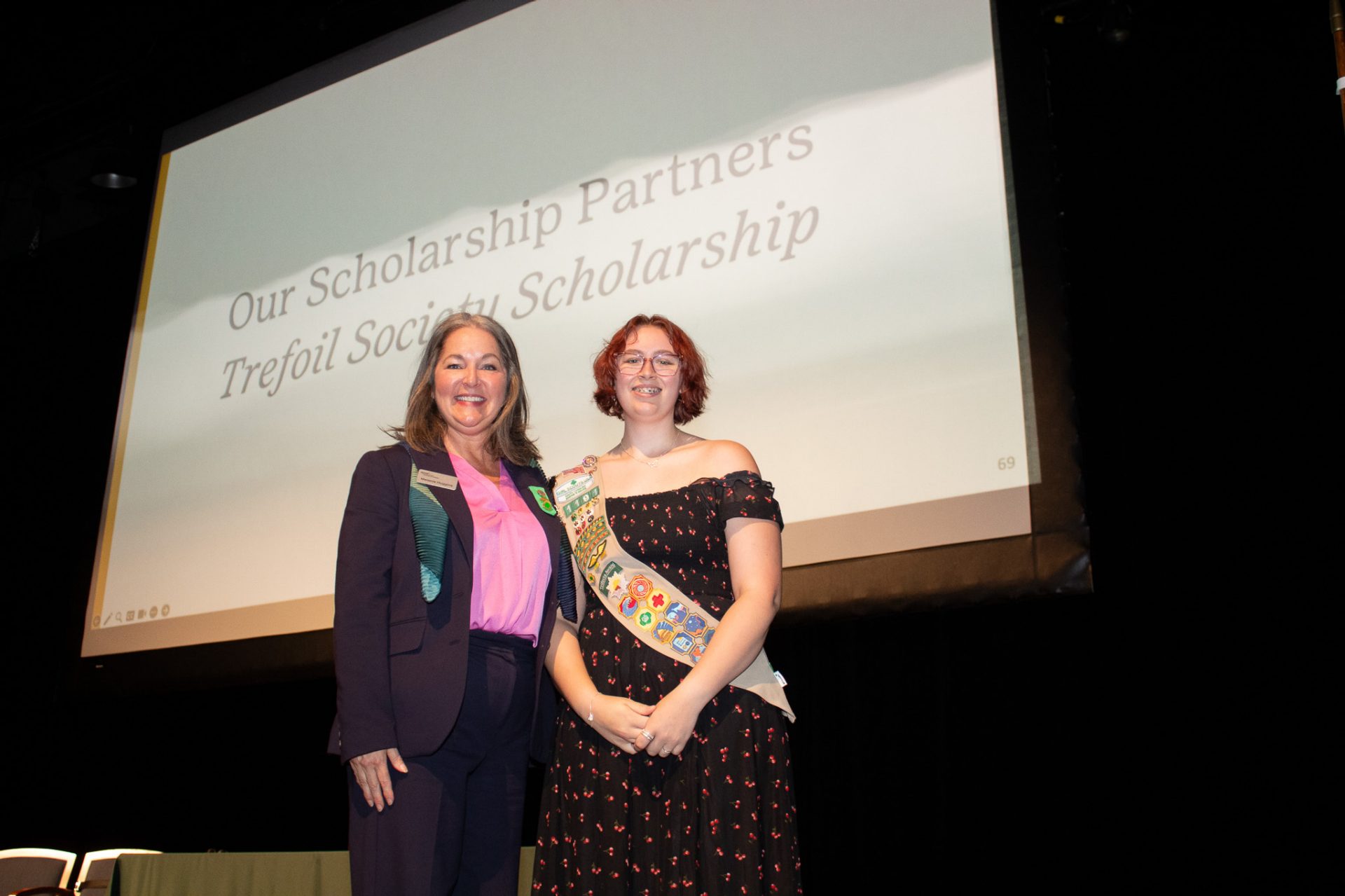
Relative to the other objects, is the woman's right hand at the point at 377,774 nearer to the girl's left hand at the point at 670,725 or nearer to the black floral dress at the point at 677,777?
the black floral dress at the point at 677,777

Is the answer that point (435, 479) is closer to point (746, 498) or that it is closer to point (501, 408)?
point (501, 408)

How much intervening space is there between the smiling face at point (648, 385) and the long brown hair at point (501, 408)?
0.20 m

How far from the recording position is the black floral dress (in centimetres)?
177

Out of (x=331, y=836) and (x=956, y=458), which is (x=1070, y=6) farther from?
(x=331, y=836)

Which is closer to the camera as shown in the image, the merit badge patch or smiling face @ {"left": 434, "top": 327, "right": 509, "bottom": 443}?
the merit badge patch

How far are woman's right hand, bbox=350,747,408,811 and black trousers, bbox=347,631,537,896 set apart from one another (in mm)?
17

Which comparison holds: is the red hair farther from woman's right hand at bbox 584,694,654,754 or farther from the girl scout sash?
woman's right hand at bbox 584,694,654,754

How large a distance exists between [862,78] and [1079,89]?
54cm

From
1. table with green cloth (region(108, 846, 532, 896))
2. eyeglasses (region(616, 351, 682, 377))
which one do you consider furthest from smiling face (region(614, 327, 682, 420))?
table with green cloth (region(108, 846, 532, 896))

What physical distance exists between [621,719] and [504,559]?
35 centimetres

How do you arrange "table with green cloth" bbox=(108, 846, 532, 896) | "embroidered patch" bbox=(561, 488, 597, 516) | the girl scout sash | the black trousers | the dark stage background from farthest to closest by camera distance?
"table with green cloth" bbox=(108, 846, 532, 896), the dark stage background, "embroidered patch" bbox=(561, 488, 597, 516), the girl scout sash, the black trousers

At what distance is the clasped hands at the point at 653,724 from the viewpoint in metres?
1.76

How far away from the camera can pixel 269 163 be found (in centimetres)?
389

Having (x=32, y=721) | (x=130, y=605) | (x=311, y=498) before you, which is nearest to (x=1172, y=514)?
(x=311, y=498)
